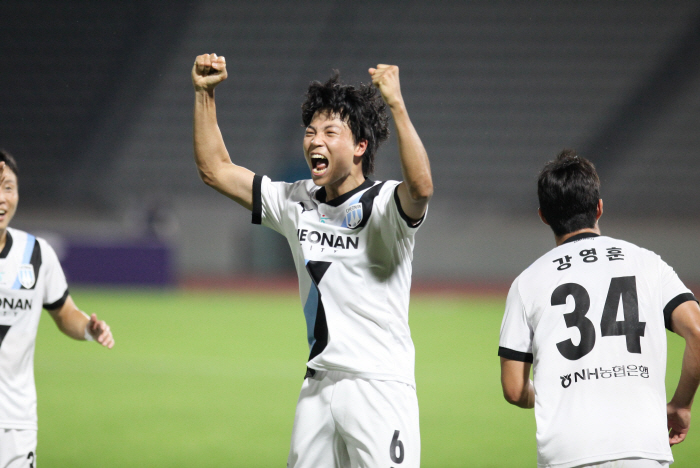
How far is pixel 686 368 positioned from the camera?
9.21 ft

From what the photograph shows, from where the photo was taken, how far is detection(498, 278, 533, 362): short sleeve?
9.19ft

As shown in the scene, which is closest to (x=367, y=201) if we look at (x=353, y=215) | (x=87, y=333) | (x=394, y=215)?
(x=353, y=215)

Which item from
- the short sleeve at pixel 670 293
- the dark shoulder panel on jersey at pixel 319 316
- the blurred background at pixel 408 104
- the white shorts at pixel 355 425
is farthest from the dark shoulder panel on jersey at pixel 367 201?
the blurred background at pixel 408 104

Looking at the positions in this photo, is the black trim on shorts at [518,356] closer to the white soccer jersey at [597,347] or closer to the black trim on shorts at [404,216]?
the white soccer jersey at [597,347]

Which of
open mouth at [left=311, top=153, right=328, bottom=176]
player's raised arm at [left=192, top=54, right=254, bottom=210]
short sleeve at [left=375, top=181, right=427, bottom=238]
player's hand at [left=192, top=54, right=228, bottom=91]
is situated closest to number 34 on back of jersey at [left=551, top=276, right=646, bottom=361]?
short sleeve at [left=375, top=181, right=427, bottom=238]

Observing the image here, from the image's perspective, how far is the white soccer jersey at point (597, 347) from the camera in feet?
8.73

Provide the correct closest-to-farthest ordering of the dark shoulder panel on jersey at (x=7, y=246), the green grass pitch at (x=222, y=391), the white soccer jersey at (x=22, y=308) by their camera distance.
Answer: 1. the white soccer jersey at (x=22, y=308)
2. the dark shoulder panel on jersey at (x=7, y=246)
3. the green grass pitch at (x=222, y=391)

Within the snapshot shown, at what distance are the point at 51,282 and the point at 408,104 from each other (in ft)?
66.1

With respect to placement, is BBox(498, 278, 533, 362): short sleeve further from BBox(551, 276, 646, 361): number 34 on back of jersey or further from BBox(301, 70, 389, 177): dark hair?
BBox(301, 70, 389, 177): dark hair

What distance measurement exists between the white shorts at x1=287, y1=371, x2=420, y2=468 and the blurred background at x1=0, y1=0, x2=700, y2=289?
16.1 meters

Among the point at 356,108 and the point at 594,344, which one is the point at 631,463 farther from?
the point at 356,108

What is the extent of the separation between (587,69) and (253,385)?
18.0m

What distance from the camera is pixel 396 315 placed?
317 centimetres

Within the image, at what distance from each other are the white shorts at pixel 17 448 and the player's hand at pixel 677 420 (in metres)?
2.65
